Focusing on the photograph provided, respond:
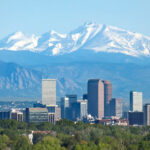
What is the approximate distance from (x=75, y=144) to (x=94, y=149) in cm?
438

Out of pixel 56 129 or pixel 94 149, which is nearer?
pixel 94 149

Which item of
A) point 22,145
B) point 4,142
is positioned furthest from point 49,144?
point 4,142

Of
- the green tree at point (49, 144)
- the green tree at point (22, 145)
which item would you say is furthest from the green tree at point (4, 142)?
the green tree at point (49, 144)

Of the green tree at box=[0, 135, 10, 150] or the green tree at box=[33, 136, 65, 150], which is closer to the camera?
the green tree at box=[33, 136, 65, 150]

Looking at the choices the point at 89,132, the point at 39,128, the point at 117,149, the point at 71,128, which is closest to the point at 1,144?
the point at 117,149

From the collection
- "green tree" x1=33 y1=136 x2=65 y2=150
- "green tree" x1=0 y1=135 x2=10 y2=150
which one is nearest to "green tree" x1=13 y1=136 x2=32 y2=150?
"green tree" x1=33 y1=136 x2=65 y2=150

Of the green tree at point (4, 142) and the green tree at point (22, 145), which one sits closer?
the green tree at point (22, 145)

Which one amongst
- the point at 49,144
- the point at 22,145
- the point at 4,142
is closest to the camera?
the point at 22,145

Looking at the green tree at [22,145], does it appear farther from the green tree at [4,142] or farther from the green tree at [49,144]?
the green tree at [4,142]

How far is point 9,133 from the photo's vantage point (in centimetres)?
9862

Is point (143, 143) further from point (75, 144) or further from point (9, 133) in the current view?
point (9, 133)

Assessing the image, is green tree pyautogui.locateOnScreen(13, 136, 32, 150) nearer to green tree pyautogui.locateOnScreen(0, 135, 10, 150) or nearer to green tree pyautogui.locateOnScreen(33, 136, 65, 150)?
green tree pyautogui.locateOnScreen(33, 136, 65, 150)

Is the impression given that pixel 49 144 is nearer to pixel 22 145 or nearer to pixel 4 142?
pixel 22 145

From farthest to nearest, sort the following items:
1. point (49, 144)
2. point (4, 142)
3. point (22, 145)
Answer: point (4, 142)
point (49, 144)
point (22, 145)
